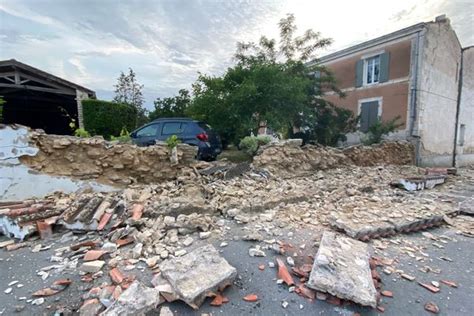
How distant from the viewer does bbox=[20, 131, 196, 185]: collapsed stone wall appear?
4820 millimetres

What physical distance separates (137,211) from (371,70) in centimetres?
1234

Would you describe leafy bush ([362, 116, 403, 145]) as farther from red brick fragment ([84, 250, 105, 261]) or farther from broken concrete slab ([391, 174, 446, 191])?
red brick fragment ([84, 250, 105, 261])

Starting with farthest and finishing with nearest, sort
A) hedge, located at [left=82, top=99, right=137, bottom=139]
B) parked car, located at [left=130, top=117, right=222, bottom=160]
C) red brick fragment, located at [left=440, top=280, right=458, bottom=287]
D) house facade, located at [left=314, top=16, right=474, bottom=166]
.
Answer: house facade, located at [left=314, top=16, right=474, bottom=166], hedge, located at [left=82, top=99, right=137, bottom=139], parked car, located at [left=130, top=117, right=222, bottom=160], red brick fragment, located at [left=440, top=280, right=458, bottom=287]

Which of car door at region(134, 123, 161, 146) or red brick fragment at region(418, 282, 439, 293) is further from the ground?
car door at region(134, 123, 161, 146)

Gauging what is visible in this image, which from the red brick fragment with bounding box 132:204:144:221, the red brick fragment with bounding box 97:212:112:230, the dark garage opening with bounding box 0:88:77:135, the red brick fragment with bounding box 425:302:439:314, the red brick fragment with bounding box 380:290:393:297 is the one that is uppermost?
the dark garage opening with bounding box 0:88:77:135

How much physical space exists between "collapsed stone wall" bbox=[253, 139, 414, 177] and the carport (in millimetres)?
7742

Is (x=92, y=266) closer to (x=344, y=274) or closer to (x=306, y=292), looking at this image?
(x=306, y=292)

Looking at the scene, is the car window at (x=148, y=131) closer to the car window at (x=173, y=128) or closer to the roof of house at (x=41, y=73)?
the car window at (x=173, y=128)

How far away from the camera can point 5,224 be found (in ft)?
11.6

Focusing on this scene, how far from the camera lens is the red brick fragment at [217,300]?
7.28 ft

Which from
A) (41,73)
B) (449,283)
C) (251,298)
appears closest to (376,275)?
(449,283)

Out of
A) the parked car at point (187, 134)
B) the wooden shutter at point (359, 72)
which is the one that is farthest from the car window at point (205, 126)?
the wooden shutter at point (359, 72)

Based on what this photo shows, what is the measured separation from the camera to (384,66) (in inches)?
436

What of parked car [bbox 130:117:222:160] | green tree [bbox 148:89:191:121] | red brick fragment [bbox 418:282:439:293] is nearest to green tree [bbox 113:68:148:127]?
green tree [bbox 148:89:191:121]
